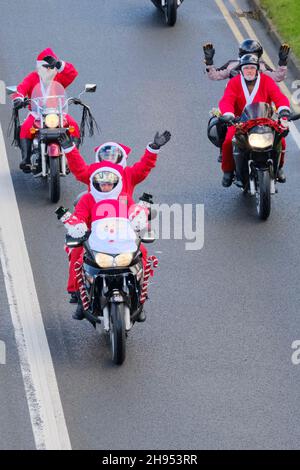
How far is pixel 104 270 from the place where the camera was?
49.1 ft

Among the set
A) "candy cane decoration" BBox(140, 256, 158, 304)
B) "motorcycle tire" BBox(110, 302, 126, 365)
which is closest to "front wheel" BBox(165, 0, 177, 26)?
"candy cane decoration" BBox(140, 256, 158, 304)

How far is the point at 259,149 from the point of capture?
1852cm

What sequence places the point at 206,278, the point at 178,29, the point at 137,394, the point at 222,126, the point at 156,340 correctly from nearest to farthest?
the point at 137,394
the point at 156,340
the point at 206,278
the point at 222,126
the point at 178,29

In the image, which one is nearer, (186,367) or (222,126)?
(186,367)

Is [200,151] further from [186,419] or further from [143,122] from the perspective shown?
[186,419]

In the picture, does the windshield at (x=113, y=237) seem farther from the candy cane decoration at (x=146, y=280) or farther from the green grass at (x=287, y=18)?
the green grass at (x=287, y=18)

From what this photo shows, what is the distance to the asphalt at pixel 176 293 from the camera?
14.2m

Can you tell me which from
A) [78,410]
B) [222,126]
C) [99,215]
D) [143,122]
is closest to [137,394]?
[78,410]

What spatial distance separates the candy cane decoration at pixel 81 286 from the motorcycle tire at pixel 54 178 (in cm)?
344

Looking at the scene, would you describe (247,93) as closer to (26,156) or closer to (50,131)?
(50,131)

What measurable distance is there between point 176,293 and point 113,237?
2.08 metres

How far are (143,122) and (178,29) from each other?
13.5 feet

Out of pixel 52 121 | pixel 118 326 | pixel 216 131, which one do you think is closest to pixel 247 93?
pixel 216 131
